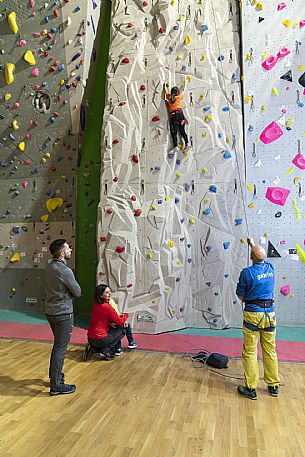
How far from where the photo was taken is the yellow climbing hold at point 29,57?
5637mm

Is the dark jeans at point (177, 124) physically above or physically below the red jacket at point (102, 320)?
above

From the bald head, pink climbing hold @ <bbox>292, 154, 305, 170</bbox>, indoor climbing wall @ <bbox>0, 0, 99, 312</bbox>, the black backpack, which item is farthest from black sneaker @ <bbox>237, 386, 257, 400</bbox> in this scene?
indoor climbing wall @ <bbox>0, 0, 99, 312</bbox>

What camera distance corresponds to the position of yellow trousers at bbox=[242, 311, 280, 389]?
2695 mm

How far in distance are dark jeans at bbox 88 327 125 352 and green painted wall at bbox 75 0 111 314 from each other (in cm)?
179

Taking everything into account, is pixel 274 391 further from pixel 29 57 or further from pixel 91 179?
pixel 29 57

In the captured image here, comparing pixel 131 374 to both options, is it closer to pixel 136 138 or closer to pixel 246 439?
pixel 246 439

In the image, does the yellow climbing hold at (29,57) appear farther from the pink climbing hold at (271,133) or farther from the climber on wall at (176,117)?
the pink climbing hold at (271,133)

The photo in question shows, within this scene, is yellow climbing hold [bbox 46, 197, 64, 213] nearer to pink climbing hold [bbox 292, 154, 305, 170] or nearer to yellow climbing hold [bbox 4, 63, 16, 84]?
yellow climbing hold [bbox 4, 63, 16, 84]

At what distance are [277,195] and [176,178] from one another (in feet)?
4.40

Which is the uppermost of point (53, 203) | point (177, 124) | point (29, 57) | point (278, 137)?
point (29, 57)

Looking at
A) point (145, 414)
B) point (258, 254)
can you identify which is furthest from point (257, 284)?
point (145, 414)

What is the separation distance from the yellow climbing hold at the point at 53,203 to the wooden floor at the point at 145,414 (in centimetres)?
263

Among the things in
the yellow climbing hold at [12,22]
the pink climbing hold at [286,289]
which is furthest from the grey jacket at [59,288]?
the yellow climbing hold at [12,22]

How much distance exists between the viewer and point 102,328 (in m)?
3.50
